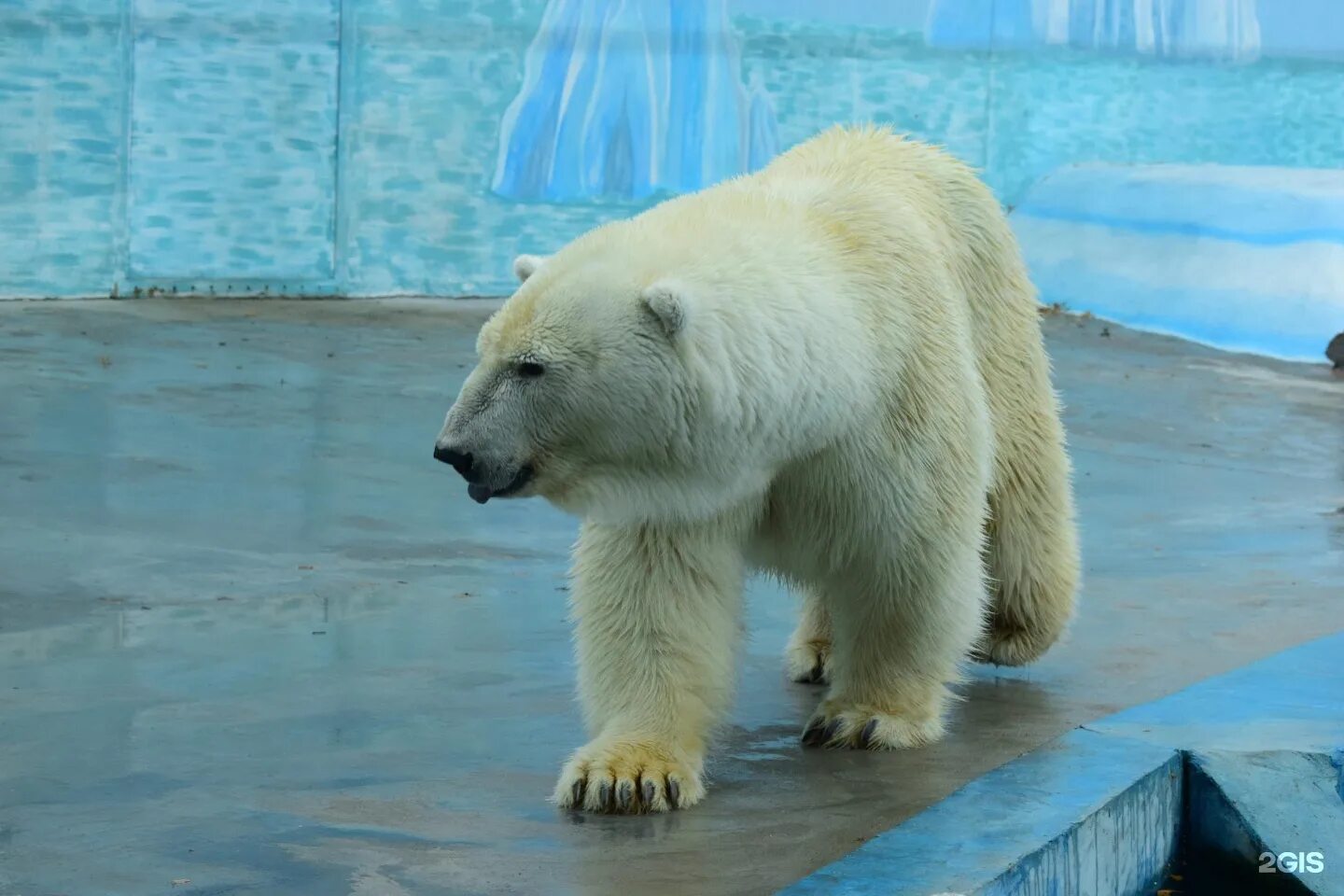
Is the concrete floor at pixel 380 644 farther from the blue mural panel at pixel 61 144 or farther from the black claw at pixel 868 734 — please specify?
the blue mural panel at pixel 61 144

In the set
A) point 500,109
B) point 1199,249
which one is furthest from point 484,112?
point 1199,249

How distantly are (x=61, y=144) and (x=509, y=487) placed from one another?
27.6 feet

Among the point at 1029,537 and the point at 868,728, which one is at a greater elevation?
the point at 1029,537

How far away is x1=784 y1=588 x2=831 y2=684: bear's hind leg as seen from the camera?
4301 mm

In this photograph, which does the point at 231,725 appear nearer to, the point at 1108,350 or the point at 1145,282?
the point at 1108,350

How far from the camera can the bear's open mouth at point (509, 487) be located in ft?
10.3

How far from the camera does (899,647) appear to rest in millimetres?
3695

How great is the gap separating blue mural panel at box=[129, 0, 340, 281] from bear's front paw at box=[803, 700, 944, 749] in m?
8.22

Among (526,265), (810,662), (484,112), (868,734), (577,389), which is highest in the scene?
(526,265)

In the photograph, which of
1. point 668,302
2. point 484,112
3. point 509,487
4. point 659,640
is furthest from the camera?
point 484,112

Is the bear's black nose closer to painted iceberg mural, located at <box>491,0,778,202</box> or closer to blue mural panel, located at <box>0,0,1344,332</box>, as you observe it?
blue mural panel, located at <box>0,0,1344,332</box>

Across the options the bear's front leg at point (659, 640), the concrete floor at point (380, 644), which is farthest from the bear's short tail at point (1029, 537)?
the bear's front leg at point (659, 640)

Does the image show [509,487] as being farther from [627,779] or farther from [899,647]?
[899,647]

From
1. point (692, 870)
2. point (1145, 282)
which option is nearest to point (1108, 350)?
point (1145, 282)
